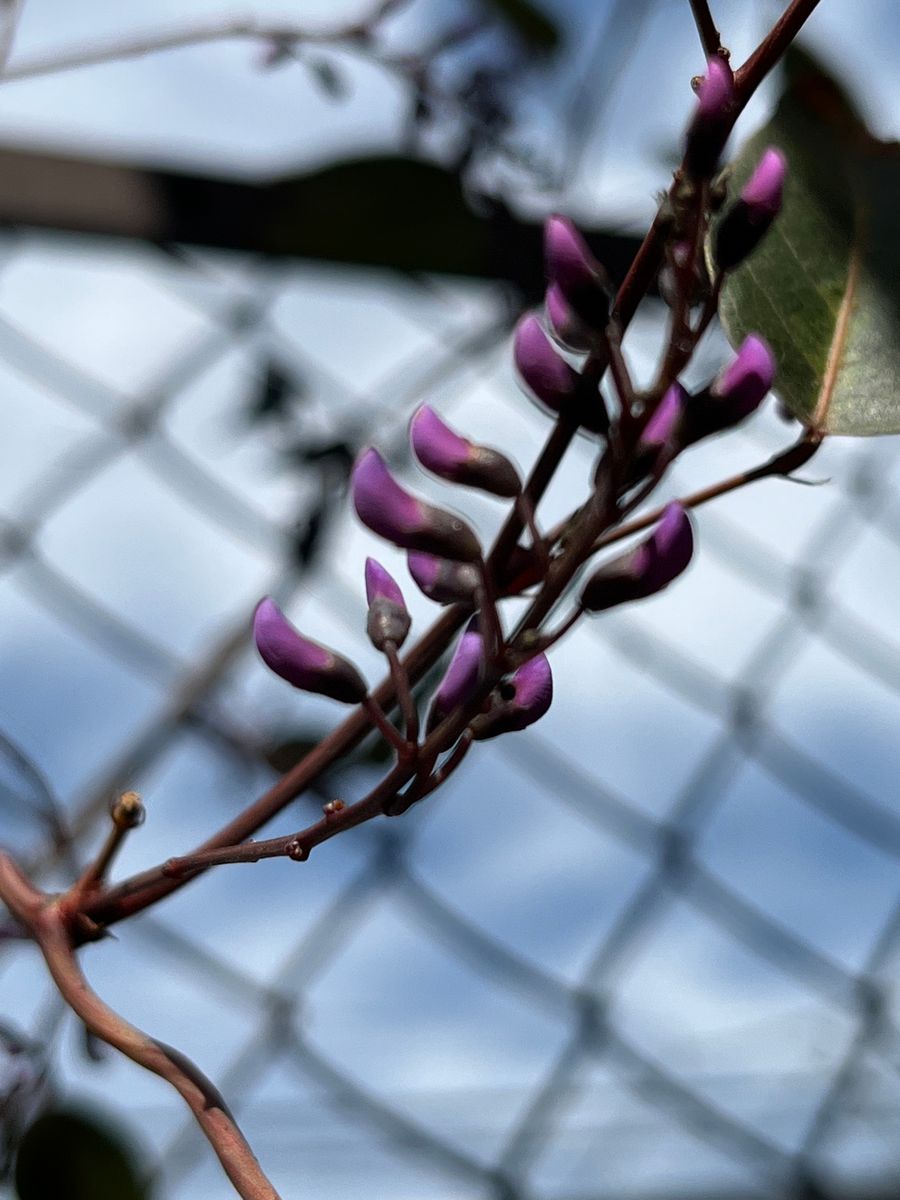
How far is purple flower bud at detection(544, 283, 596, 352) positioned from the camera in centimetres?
27

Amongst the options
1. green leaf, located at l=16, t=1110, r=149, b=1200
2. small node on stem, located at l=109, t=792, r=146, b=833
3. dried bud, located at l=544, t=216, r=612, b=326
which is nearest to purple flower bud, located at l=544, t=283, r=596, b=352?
dried bud, located at l=544, t=216, r=612, b=326

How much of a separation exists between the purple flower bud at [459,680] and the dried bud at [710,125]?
3.7 inches

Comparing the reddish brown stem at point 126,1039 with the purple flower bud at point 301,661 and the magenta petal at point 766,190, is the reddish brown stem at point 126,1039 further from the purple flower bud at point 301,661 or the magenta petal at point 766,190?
the magenta petal at point 766,190

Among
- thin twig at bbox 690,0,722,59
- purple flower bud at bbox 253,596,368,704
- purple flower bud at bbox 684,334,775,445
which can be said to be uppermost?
thin twig at bbox 690,0,722,59

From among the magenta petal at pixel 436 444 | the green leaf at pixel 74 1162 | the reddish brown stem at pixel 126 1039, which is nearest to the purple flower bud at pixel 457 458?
the magenta petal at pixel 436 444

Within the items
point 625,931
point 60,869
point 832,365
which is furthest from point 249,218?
point 625,931

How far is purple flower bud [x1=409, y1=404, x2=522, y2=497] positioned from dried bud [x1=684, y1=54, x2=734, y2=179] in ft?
0.22

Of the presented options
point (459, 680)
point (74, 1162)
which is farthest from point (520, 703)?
point (74, 1162)

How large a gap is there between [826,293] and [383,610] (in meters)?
0.12

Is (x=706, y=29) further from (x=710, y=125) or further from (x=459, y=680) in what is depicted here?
(x=459, y=680)

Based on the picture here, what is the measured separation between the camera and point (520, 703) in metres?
0.26

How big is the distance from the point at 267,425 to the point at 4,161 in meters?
0.30

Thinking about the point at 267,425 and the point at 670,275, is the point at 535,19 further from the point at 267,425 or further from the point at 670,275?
the point at 670,275

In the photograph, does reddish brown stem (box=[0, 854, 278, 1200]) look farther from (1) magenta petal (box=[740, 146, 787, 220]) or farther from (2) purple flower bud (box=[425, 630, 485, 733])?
(1) magenta petal (box=[740, 146, 787, 220])
